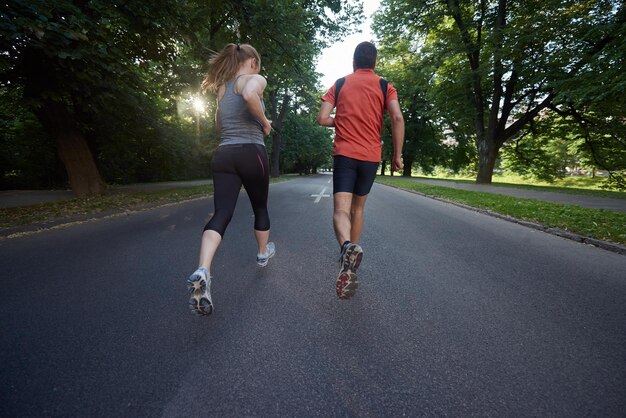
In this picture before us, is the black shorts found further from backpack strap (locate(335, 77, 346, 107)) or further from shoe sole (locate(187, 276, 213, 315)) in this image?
shoe sole (locate(187, 276, 213, 315))

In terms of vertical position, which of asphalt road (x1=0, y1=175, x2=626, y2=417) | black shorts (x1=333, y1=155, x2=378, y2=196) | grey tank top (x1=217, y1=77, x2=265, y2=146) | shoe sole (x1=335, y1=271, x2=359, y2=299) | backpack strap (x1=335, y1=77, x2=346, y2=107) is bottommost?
asphalt road (x1=0, y1=175, x2=626, y2=417)

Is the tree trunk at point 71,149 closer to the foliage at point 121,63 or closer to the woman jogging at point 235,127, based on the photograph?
the foliage at point 121,63

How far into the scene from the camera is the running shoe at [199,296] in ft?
6.49

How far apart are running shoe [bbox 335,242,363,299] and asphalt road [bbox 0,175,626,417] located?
0.57ft

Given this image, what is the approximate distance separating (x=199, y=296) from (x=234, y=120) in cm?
147

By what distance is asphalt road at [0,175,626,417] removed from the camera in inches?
54.4

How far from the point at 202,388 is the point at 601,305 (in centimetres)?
325

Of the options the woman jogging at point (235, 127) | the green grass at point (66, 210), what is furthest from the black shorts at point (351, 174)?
the green grass at point (66, 210)

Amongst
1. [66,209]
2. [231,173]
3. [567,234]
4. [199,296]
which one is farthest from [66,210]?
[567,234]

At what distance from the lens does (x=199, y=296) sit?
6.53ft

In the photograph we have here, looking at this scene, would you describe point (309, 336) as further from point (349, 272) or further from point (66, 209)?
point (66, 209)

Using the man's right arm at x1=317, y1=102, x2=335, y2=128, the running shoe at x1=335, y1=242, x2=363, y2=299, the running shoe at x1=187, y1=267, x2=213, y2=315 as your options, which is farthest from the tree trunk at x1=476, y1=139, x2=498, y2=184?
the running shoe at x1=187, y1=267, x2=213, y2=315

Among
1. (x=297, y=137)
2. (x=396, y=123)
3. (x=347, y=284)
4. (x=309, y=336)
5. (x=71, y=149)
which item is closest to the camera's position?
(x=309, y=336)

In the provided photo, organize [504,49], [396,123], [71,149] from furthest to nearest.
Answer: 1. [504,49]
2. [71,149]
3. [396,123]
